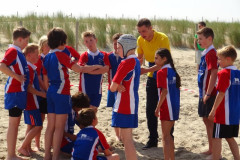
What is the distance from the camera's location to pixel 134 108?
17.0 feet

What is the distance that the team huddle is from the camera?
5105 millimetres

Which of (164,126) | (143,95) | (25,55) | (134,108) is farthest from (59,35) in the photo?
(143,95)

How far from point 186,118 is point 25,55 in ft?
11.2

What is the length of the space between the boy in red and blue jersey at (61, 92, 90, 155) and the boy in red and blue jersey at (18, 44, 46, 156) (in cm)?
39

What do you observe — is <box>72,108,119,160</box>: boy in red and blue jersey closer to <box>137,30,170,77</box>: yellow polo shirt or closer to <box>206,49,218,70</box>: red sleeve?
<box>137,30,170,77</box>: yellow polo shirt

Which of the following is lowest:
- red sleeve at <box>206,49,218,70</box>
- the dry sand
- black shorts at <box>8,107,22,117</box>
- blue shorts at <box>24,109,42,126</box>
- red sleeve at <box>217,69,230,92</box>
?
the dry sand

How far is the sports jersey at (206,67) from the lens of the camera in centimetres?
569

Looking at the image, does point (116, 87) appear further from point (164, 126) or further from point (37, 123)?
point (37, 123)

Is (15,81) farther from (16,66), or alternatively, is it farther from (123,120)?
(123,120)

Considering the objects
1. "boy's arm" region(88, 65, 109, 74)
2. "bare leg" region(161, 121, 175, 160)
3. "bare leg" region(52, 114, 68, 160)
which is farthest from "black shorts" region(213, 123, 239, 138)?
"bare leg" region(52, 114, 68, 160)

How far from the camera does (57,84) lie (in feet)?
17.9

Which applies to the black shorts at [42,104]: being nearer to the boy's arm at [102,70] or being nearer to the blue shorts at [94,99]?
the blue shorts at [94,99]

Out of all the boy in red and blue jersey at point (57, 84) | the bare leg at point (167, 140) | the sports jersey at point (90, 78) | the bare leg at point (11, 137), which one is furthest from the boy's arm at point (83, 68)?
the bare leg at point (167, 140)

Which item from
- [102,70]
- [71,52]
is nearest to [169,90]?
[102,70]
